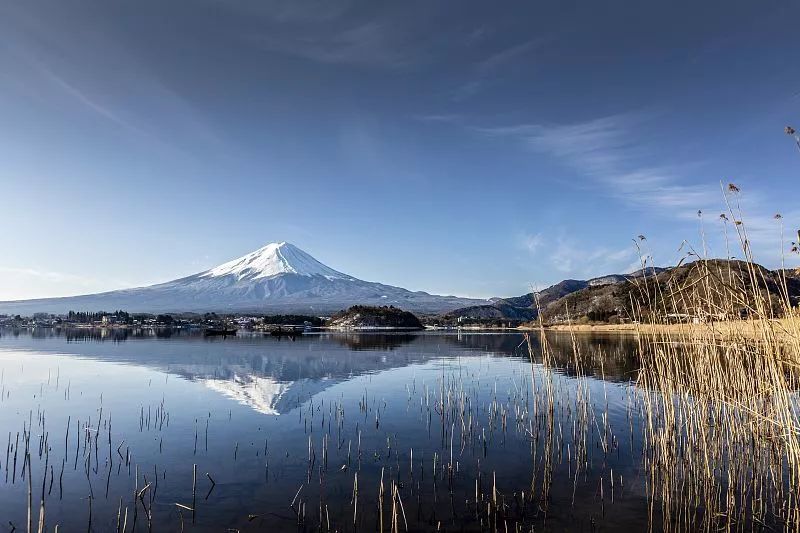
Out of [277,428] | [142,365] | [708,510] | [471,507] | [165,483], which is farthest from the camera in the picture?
[142,365]

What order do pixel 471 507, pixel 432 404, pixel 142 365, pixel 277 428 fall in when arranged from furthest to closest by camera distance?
pixel 142 365, pixel 432 404, pixel 277 428, pixel 471 507

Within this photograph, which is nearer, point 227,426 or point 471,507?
point 471,507

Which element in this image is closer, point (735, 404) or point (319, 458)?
point (735, 404)

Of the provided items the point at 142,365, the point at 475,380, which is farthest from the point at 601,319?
the point at 142,365

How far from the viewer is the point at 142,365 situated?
129 ft

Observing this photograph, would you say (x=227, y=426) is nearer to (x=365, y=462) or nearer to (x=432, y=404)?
(x=365, y=462)

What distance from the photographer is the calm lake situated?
31.1 feet

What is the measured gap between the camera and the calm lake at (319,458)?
9.47 meters

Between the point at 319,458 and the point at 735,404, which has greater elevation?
the point at 735,404

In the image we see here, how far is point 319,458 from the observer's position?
44.8ft

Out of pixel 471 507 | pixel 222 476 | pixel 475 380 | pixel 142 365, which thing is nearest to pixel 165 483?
pixel 222 476

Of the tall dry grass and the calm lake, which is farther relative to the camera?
the calm lake

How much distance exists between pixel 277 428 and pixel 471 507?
9903 mm

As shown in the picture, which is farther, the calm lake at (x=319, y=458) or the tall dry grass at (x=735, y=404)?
the calm lake at (x=319, y=458)
